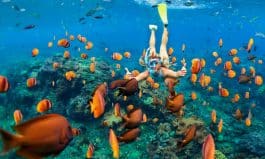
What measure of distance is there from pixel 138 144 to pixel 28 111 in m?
7.01

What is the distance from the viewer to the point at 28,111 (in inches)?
640

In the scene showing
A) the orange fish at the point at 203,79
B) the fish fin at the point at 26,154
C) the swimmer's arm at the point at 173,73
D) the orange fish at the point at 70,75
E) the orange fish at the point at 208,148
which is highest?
the fish fin at the point at 26,154

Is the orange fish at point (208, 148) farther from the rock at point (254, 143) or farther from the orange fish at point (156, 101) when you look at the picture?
the orange fish at point (156, 101)

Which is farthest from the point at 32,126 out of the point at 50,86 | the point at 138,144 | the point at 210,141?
the point at 50,86

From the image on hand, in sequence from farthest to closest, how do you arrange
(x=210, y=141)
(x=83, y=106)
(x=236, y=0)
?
(x=236, y=0) < (x=83, y=106) < (x=210, y=141)

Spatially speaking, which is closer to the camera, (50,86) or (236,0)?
(50,86)

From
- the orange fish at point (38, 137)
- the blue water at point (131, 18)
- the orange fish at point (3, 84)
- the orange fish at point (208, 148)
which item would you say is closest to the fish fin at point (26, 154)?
the orange fish at point (38, 137)

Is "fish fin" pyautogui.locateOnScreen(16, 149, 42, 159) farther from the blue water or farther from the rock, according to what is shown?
the blue water

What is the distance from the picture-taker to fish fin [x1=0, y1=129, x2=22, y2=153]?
2562 millimetres

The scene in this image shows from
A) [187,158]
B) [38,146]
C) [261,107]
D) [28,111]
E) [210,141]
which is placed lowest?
[261,107]

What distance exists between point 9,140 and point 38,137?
0.92 ft

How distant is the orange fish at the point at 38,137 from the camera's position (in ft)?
8.71

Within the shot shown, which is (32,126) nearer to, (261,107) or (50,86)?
A: (50,86)

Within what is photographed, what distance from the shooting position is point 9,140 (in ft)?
8.53
